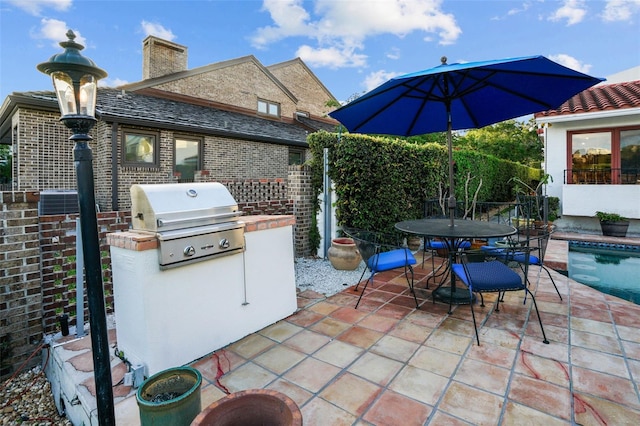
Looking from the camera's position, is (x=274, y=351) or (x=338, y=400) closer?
(x=338, y=400)

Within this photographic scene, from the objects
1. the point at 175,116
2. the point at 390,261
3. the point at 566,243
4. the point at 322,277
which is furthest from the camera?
the point at 175,116

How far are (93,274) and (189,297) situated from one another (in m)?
0.88

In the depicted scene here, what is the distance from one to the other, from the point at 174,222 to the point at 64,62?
3.63 ft

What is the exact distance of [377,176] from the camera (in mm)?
5930

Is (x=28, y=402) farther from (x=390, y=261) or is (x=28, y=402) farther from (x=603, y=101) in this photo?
(x=603, y=101)

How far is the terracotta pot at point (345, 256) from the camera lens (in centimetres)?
498

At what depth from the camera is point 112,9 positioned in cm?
920

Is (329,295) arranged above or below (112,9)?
below

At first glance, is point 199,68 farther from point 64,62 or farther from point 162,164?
point 64,62

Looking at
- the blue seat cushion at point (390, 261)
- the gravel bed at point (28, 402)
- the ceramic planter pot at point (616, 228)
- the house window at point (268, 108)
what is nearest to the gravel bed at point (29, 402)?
the gravel bed at point (28, 402)

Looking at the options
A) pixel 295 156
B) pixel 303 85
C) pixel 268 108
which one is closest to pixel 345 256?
pixel 295 156

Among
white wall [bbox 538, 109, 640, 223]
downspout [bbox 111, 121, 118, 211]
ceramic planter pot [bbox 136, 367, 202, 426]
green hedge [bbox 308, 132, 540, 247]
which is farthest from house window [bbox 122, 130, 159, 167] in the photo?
white wall [bbox 538, 109, 640, 223]

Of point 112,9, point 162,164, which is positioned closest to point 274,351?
point 162,164

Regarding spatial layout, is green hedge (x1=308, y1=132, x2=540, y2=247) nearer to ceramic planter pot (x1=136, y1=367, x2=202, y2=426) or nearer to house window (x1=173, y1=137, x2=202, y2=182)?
ceramic planter pot (x1=136, y1=367, x2=202, y2=426)
